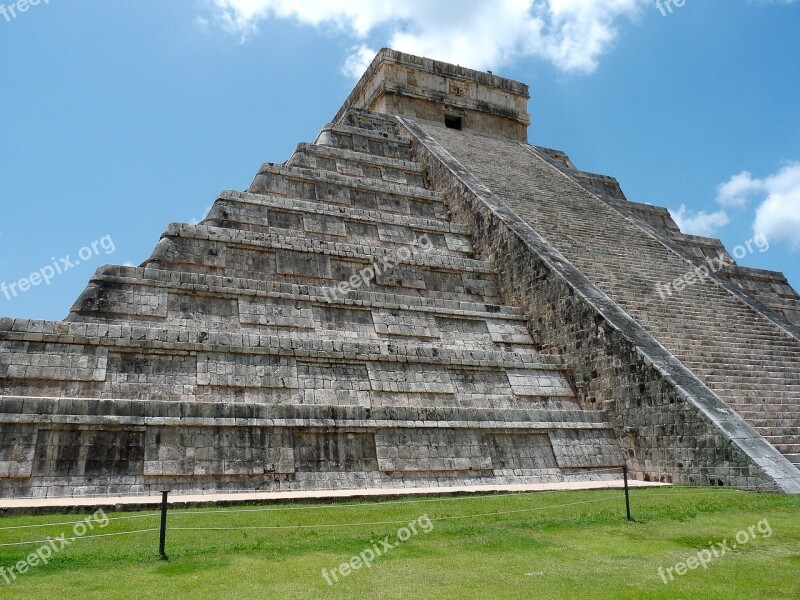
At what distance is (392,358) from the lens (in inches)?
437

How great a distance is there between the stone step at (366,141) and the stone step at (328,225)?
4562 millimetres

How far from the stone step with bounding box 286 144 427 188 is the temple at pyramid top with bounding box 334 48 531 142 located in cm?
524

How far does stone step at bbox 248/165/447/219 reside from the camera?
15562 mm

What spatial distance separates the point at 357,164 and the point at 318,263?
18.8ft

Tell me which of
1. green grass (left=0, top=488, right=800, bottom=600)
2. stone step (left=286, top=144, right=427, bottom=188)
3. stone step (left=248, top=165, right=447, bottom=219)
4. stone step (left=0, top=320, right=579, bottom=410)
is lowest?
green grass (left=0, top=488, right=800, bottom=600)

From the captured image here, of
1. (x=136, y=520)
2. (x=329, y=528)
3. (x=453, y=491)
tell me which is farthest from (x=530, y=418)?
(x=136, y=520)

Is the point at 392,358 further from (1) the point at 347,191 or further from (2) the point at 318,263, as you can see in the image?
(1) the point at 347,191

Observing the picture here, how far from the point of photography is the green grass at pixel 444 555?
187 inches

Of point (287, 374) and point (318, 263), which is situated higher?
point (318, 263)

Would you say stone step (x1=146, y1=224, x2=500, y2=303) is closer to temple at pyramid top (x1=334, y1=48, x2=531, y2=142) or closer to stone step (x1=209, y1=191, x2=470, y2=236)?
stone step (x1=209, y1=191, x2=470, y2=236)

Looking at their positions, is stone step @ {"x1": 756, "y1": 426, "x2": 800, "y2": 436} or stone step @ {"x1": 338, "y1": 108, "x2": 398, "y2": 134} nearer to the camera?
stone step @ {"x1": 756, "y1": 426, "x2": 800, "y2": 436}

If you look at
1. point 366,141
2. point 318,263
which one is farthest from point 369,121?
point 318,263

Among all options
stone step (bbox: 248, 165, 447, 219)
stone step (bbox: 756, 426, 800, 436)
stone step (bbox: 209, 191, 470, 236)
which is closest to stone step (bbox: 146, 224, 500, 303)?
stone step (bbox: 209, 191, 470, 236)

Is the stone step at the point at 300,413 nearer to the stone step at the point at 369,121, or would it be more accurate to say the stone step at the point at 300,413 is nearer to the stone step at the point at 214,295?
the stone step at the point at 214,295
